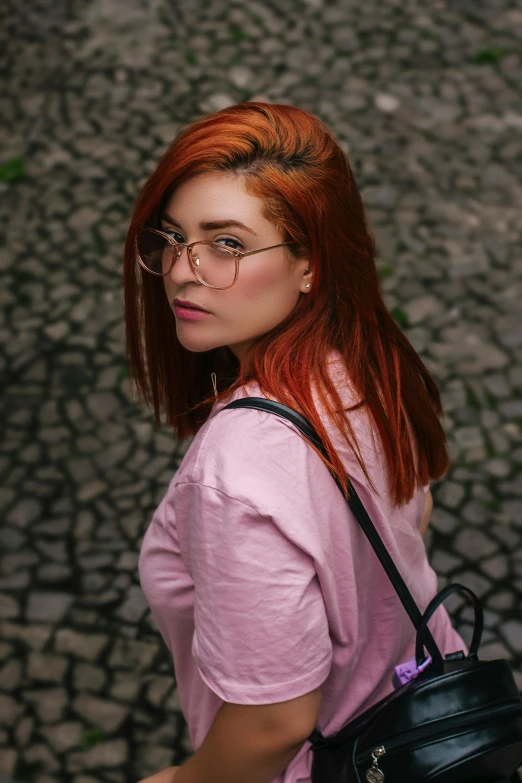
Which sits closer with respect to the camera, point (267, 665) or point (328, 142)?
point (267, 665)

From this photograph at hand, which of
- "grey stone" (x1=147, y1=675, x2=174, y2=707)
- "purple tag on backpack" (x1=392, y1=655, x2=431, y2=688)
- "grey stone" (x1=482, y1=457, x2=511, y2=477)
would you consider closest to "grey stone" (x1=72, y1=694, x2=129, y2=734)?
"grey stone" (x1=147, y1=675, x2=174, y2=707)

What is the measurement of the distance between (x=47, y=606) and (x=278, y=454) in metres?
2.77

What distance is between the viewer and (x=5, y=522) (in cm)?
451

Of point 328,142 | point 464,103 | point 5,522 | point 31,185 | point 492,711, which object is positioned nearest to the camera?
point 492,711

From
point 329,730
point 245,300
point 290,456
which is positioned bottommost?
point 329,730

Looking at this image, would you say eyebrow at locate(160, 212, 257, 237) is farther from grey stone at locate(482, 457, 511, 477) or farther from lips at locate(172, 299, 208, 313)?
grey stone at locate(482, 457, 511, 477)

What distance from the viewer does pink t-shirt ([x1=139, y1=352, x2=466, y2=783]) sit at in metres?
1.69

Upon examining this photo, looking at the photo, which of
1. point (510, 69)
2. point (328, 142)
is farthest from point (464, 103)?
point (328, 142)

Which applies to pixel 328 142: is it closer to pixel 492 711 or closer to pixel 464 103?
pixel 492 711

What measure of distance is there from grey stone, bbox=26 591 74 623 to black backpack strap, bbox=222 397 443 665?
2.55 metres

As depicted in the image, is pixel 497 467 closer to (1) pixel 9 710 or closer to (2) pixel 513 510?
(2) pixel 513 510

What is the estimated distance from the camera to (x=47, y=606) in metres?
4.16

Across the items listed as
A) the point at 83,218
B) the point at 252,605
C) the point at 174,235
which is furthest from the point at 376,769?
the point at 83,218

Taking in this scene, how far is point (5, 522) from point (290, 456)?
311 centimetres
